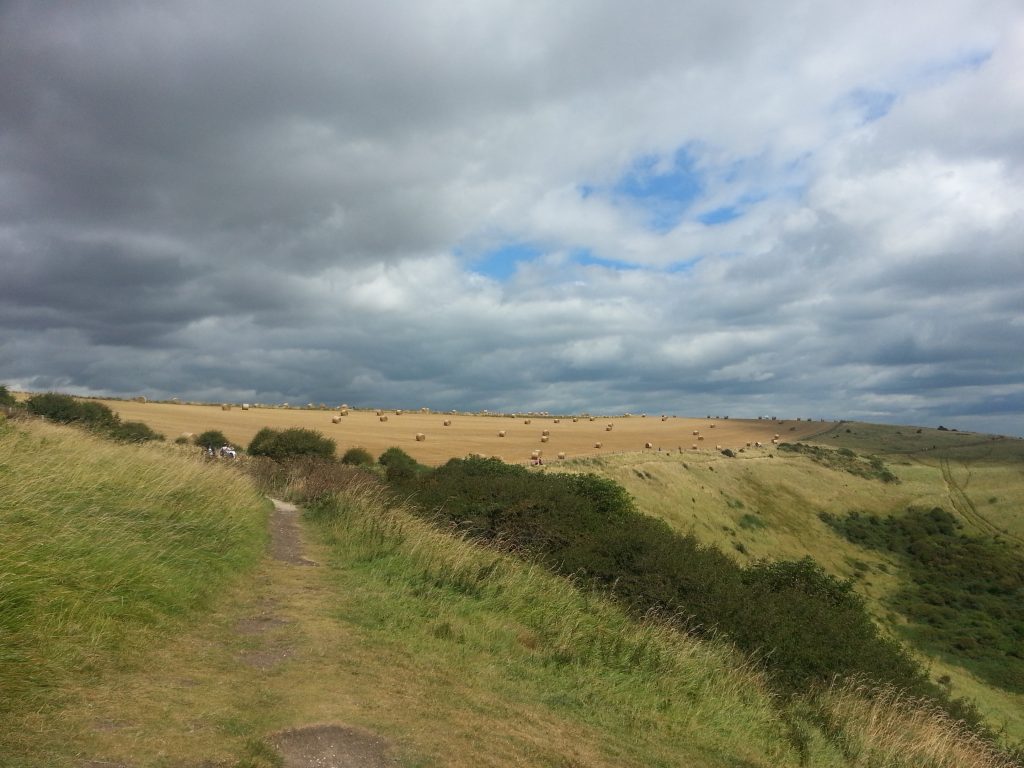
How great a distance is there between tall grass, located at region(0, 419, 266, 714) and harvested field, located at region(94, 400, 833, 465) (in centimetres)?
3240

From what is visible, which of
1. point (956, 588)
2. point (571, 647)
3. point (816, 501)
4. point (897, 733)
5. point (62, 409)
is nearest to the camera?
point (571, 647)

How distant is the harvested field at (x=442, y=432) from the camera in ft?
171

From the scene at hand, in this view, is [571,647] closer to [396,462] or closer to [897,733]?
[897,733]

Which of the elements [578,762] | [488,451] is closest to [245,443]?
[488,451]

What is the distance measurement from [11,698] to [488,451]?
48.6m

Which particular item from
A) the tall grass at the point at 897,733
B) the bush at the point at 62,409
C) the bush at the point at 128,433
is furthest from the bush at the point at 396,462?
the tall grass at the point at 897,733

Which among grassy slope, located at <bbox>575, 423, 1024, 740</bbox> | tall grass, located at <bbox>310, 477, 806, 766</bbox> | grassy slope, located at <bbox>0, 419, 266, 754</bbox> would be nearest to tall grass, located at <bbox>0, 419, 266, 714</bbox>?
grassy slope, located at <bbox>0, 419, 266, 754</bbox>

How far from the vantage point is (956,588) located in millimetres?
48625

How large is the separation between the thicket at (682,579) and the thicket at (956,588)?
803 inches

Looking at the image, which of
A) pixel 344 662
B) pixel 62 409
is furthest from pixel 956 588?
pixel 62 409

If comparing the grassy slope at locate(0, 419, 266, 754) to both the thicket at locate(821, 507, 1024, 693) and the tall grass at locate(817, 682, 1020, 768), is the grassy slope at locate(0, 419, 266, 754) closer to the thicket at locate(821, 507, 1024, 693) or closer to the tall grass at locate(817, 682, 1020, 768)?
the tall grass at locate(817, 682, 1020, 768)

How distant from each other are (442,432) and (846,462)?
155ft

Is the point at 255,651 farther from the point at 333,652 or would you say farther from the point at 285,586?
the point at 285,586

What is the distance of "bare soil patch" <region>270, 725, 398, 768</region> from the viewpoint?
17.1 ft
